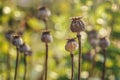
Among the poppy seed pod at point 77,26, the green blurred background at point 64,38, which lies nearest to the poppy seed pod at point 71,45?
the poppy seed pod at point 77,26

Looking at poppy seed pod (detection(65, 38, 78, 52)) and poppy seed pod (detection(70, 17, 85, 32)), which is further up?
poppy seed pod (detection(70, 17, 85, 32))

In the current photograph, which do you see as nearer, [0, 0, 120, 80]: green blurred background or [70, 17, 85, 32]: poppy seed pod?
[70, 17, 85, 32]: poppy seed pod

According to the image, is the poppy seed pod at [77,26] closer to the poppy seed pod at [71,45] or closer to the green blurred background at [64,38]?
the poppy seed pod at [71,45]

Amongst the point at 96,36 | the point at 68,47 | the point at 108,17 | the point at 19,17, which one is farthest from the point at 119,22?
the point at 68,47

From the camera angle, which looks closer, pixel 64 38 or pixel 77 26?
pixel 77 26

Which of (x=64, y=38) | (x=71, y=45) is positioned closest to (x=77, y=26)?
(x=71, y=45)

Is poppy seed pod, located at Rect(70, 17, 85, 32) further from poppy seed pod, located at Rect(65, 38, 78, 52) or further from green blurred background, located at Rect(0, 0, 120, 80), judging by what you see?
green blurred background, located at Rect(0, 0, 120, 80)

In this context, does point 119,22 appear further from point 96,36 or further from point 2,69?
point 2,69

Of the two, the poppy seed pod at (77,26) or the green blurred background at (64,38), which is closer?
the poppy seed pod at (77,26)

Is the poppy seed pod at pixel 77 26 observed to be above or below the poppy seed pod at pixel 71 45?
A: above

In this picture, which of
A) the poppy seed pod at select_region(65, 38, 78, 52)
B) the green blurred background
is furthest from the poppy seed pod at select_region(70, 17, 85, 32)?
the green blurred background

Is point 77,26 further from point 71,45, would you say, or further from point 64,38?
point 64,38
